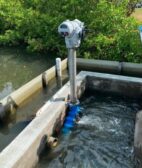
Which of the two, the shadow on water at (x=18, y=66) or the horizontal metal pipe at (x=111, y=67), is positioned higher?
the horizontal metal pipe at (x=111, y=67)

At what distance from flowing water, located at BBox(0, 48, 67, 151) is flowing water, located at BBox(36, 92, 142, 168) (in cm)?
133

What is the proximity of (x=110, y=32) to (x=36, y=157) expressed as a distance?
270 inches

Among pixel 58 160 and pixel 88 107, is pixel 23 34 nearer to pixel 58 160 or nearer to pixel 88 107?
pixel 88 107

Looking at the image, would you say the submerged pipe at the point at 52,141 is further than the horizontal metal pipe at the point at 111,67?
No

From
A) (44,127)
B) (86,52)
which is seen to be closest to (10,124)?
(44,127)

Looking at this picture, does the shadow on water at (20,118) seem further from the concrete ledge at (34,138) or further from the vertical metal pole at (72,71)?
the vertical metal pole at (72,71)

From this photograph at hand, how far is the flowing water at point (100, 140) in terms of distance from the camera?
526 cm

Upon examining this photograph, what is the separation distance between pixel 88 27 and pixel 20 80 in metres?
3.52

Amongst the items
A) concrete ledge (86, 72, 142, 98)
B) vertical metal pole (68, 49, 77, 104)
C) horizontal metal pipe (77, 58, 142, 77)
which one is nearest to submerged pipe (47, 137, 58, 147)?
vertical metal pole (68, 49, 77, 104)

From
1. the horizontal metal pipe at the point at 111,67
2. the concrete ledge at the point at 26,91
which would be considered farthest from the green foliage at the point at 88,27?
the concrete ledge at the point at 26,91

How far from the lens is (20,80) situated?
9.81 meters

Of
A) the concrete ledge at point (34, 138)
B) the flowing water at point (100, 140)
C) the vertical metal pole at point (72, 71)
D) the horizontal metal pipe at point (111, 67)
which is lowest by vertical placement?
the flowing water at point (100, 140)

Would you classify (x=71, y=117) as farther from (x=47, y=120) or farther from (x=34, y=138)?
(x=34, y=138)

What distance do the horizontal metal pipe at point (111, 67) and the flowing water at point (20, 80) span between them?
0.84 metres
